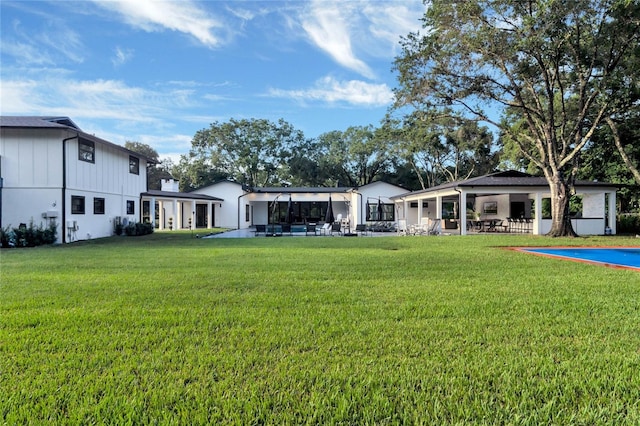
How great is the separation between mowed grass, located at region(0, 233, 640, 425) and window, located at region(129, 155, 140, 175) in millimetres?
15899

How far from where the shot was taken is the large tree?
1414 centimetres

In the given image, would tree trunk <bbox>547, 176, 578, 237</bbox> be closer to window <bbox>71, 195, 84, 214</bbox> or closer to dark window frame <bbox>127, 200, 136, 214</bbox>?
window <bbox>71, 195, 84, 214</bbox>

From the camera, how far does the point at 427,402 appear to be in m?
2.41

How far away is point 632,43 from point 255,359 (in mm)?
19290

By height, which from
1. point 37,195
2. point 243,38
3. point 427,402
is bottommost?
point 427,402

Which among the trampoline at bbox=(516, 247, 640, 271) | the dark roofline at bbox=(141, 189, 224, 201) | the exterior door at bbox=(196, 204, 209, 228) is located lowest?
the trampoline at bbox=(516, 247, 640, 271)

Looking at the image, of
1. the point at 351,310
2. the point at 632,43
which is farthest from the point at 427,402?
the point at 632,43

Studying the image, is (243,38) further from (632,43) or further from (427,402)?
(427,402)

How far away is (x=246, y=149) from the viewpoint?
45312mm

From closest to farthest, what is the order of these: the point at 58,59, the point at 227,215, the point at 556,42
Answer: the point at 556,42 < the point at 58,59 < the point at 227,215

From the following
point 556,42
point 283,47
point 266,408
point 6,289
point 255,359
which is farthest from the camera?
point 283,47

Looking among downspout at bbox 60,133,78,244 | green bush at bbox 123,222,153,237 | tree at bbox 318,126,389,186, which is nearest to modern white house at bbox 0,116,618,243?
downspout at bbox 60,133,78,244

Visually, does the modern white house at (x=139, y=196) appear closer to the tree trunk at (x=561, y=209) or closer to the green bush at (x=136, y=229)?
the green bush at (x=136, y=229)

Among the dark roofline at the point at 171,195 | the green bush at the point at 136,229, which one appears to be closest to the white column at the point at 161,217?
the dark roofline at the point at 171,195
